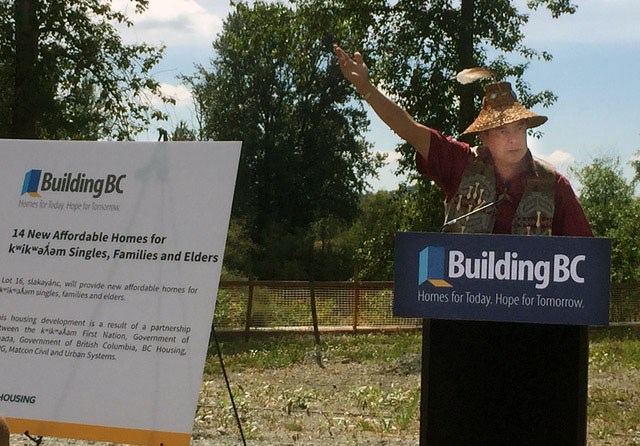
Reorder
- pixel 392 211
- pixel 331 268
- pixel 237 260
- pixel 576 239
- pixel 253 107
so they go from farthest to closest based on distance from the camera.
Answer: pixel 253 107 → pixel 331 268 → pixel 237 260 → pixel 392 211 → pixel 576 239

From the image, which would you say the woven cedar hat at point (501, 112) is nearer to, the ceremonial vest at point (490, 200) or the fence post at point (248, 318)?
the ceremonial vest at point (490, 200)

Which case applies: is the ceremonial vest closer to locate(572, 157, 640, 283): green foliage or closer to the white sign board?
the white sign board

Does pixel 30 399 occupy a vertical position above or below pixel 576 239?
below

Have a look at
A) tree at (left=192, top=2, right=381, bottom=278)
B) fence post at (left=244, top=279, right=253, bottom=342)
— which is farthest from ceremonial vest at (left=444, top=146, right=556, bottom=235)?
tree at (left=192, top=2, right=381, bottom=278)

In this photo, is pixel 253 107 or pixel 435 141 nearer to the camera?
pixel 435 141

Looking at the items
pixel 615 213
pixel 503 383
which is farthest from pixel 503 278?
pixel 615 213

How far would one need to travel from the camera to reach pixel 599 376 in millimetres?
11391

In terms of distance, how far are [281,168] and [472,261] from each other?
31.5 metres

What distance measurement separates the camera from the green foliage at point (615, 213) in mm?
22570

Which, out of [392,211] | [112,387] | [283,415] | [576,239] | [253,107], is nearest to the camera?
[576,239]

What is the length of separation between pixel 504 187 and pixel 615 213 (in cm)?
2349

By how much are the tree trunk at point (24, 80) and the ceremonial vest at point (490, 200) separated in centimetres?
1391

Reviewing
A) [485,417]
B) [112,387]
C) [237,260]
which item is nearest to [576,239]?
[485,417]

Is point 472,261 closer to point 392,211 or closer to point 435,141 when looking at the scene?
point 435,141
